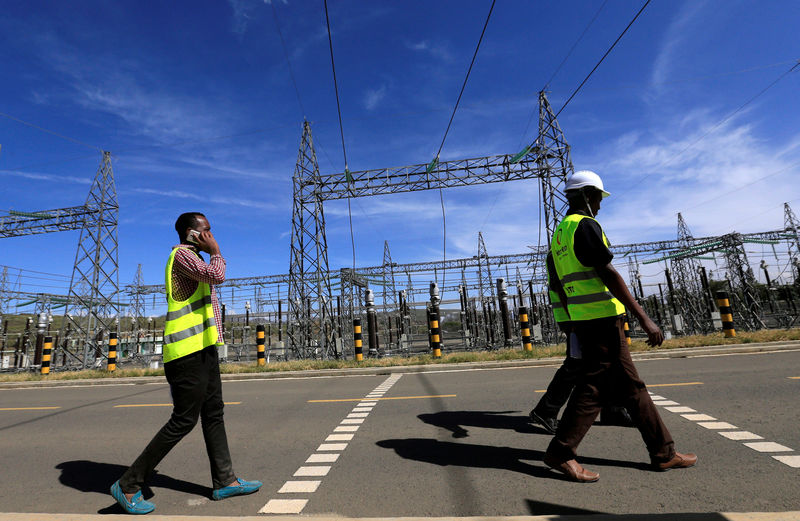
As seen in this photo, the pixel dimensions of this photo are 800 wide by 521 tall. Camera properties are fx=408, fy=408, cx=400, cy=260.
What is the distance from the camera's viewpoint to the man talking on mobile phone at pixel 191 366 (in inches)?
99.9

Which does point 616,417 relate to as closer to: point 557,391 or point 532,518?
point 557,391

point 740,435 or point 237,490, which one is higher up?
point 237,490

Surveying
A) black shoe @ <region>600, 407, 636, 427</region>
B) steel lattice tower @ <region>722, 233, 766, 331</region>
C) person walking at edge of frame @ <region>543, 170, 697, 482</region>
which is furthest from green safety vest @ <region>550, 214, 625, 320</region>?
steel lattice tower @ <region>722, 233, 766, 331</region>

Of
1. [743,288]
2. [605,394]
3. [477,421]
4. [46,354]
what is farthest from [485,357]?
[743,288]

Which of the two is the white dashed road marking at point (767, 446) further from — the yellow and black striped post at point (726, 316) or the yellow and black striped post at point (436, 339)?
the yellow and black striped post at point (726, 316)

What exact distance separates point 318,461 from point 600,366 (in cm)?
232

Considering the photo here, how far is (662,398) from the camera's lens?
4.94 meters

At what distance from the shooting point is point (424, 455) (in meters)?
3.39

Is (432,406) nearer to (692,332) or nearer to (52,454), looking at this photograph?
(52,454)

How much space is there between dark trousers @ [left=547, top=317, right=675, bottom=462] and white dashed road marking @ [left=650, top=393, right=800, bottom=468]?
0.87 m

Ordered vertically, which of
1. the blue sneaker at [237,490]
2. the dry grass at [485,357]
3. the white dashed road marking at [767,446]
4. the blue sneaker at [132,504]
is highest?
the dry grass at [485,357]

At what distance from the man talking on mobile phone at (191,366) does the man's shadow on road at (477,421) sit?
2116 mm

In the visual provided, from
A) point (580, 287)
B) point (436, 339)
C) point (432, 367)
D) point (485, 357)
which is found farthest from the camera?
point (436, 339)

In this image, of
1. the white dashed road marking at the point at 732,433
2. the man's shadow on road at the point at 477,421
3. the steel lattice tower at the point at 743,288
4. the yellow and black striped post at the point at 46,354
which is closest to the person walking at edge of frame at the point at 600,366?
the white dashed road marking at the point at 732,433
